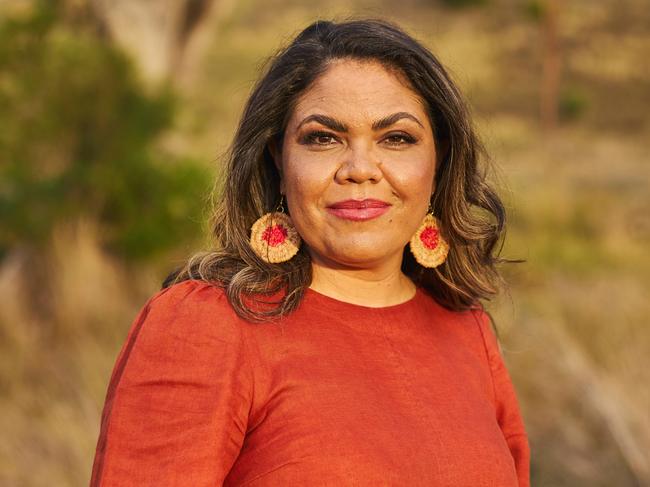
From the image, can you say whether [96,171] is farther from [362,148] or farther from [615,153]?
[615,153]

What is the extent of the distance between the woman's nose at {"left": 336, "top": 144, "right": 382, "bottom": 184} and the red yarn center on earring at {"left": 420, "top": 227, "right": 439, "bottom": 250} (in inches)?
13.2

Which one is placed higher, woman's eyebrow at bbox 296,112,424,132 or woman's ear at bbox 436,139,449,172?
woman's eyebrow at bbox 296,112,424,132

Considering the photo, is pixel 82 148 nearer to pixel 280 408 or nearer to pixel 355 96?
pixel 355 96

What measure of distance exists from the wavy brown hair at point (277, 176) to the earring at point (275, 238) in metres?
0.02

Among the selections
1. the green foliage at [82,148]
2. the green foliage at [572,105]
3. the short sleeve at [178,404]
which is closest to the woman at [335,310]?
Result: the short sleeve at [178,404]

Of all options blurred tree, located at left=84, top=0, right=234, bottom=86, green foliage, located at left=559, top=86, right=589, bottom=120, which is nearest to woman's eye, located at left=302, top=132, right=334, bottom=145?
blurred tree, located at left=84, top=0, right=234, bottom=86

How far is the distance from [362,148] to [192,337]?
0.52m

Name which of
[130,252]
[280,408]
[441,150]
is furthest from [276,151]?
[130,252]

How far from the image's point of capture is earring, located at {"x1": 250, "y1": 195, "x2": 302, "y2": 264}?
2080 mm

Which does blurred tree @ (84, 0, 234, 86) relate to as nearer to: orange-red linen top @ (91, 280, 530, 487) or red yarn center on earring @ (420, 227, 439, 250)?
red yarn center on earring @ (420, 227, 439, 250)

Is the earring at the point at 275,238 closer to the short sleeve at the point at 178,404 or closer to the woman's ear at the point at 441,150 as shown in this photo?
the short sleeve at the point at 178,404

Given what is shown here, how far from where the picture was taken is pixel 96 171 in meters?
7.22

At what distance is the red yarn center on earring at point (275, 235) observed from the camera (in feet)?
6.89

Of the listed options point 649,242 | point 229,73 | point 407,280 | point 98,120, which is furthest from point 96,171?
point 229,73
